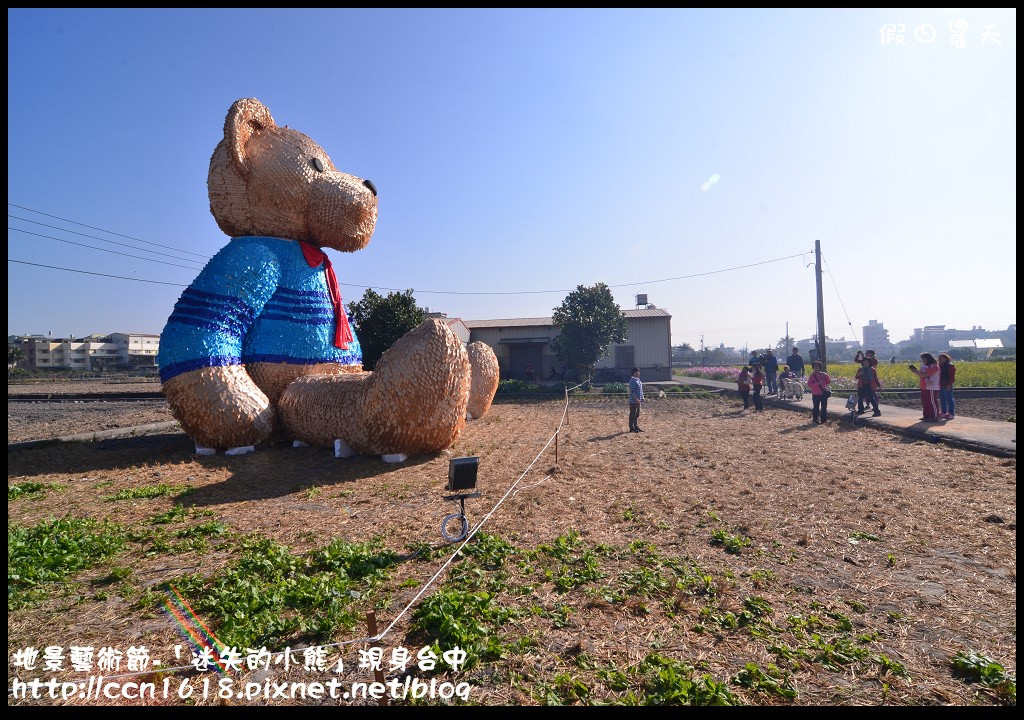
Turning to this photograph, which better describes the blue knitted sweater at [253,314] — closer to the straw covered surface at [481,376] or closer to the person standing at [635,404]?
the straw covered surface at [481,376]

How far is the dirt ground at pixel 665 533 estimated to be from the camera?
2.29m

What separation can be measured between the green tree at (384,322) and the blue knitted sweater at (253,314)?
24.3ft

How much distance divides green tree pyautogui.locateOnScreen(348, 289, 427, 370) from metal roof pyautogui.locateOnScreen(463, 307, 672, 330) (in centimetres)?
1228

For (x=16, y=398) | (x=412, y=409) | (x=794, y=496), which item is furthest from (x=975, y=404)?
(x=16, y=398)

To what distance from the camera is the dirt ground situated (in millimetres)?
2291

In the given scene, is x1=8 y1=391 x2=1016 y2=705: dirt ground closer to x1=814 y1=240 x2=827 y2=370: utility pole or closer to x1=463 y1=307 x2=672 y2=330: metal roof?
x1=814 y1=240 x2=827 y2=370: utility pole

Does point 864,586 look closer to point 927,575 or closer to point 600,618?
point 927,575

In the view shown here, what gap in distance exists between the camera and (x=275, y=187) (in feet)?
22.6

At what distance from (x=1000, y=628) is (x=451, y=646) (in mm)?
2712

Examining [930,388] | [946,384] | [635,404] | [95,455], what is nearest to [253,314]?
[95,455]

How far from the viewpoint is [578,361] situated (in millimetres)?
22750

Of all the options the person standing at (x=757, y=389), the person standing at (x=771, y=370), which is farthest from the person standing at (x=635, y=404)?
the person standing at (x=771, y=370)

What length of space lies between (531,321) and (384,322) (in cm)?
1549

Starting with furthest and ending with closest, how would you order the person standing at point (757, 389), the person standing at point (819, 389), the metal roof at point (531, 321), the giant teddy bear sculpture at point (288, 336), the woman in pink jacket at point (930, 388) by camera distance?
the metal roof at point (531, 321) → the person standing at point (757, 389) → the person standing at point (819, 389) → the woman in pink jacket at point (930, 388) → the giant teddy bear sculpture at point (288, 336)
